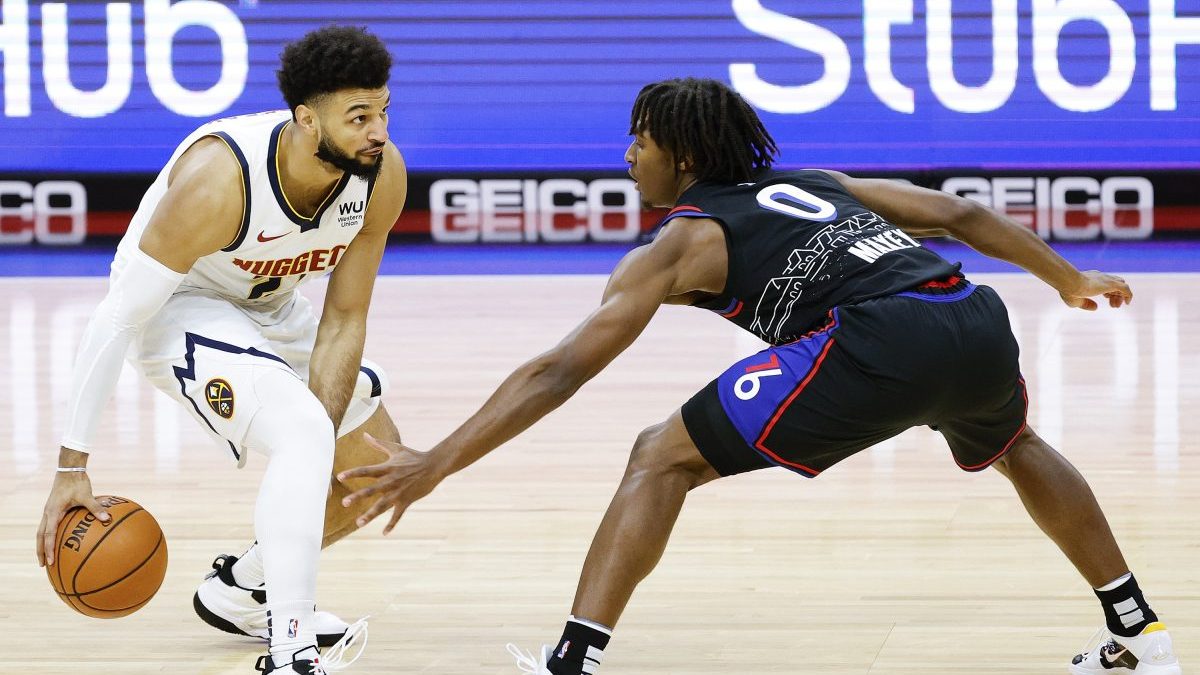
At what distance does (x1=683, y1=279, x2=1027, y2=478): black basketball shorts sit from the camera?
291cm

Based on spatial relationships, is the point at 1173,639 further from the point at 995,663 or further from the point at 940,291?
the point at 940,291

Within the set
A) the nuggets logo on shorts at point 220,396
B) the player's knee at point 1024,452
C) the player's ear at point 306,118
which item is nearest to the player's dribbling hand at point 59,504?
the nuggets logo on shorts at point 220,396

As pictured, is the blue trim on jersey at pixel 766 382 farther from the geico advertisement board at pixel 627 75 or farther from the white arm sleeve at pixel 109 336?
the geico advertisement board at pixel 627 75

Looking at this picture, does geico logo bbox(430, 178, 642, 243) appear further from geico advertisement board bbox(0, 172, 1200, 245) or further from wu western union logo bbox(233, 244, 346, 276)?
wu western union logo bbox(233, 244, 346, 276)

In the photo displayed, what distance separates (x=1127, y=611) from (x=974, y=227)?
32.3 inches

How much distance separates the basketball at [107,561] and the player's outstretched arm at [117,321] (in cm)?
3

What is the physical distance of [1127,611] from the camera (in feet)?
10.4

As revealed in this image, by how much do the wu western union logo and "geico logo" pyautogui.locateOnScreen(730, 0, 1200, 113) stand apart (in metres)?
7.90

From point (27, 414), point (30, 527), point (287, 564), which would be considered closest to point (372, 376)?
point (287, 564)

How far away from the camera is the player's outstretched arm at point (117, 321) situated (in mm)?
3078

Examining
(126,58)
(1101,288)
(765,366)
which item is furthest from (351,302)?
(126,58)

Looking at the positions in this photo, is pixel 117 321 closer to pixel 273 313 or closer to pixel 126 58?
pixel 273 313

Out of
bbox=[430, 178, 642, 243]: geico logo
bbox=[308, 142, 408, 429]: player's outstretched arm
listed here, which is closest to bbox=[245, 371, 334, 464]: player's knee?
bbox=[308, 142, 408, 429]: player's outstretched arm

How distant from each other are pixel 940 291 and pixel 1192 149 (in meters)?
8.81
